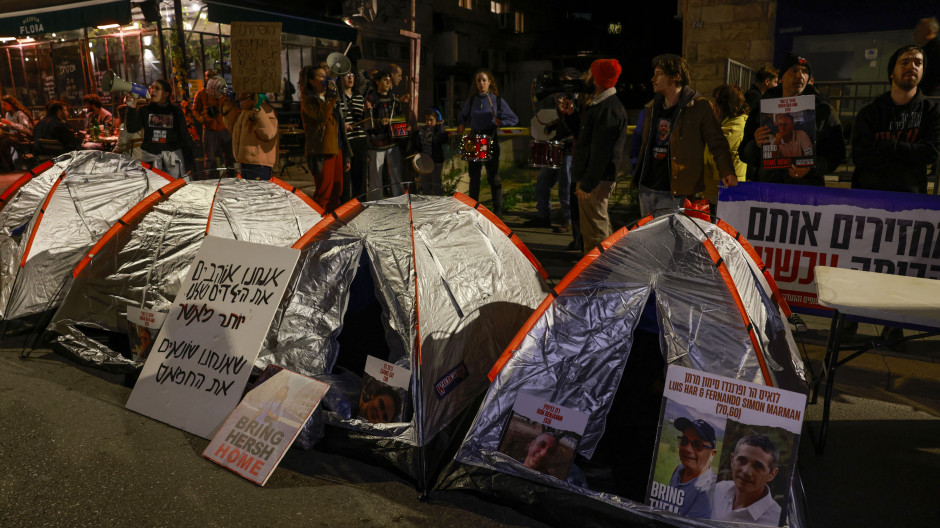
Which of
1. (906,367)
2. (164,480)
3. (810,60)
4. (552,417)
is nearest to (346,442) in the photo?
(164,480)

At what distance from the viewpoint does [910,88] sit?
446cm

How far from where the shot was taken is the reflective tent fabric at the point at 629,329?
3068 mm

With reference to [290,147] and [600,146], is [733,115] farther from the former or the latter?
[290,147]

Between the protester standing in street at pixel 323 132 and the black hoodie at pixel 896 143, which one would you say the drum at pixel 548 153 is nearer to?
the protester standing in street at pixel 323 132

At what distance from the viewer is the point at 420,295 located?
3461 millimetres

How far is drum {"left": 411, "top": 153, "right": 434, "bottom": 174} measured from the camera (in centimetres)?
830

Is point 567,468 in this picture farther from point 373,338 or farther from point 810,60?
point 810,60

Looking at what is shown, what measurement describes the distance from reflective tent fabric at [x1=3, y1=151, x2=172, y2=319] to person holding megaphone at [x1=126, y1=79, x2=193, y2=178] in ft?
8.61

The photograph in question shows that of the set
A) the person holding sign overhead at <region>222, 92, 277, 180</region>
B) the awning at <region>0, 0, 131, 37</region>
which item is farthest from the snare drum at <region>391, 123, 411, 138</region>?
the awning at <region>0, 0, 131, 37</region>

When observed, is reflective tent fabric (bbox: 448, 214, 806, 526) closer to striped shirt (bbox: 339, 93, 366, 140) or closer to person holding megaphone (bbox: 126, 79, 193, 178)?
striped shirt (bbox: 339, 93, 366, 140)

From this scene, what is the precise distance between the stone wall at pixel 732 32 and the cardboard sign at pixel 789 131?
5.28 m

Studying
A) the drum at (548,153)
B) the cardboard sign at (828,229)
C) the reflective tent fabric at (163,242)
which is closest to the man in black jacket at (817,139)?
the cardboard sign at (828,229)

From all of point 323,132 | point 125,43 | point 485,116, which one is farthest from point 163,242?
point 125,43

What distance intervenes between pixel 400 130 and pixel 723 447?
6373mm
